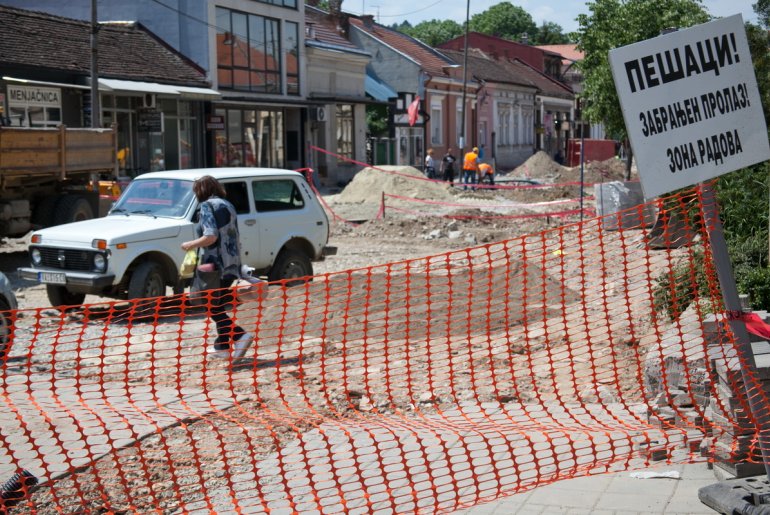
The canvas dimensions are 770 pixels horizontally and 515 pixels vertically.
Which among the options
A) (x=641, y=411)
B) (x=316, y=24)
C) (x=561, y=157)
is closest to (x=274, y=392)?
(x=641, y=411)

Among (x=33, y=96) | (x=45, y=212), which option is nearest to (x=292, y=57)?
(x=33, y=96)

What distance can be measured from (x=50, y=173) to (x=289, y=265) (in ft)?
21.4

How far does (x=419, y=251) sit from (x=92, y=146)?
22.0ft

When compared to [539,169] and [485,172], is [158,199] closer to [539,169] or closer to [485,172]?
[485,172]

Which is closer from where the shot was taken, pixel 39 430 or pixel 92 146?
pixel 39 430

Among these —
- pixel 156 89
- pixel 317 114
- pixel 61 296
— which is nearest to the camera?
pixel 61 296

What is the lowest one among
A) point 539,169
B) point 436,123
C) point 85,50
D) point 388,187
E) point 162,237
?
point 162,237

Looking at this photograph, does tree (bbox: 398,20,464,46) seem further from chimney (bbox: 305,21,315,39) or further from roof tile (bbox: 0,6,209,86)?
roof tile (bbox: 0,6,209,86)

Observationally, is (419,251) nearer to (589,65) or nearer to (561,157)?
(589,65)

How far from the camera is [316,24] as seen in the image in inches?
1759

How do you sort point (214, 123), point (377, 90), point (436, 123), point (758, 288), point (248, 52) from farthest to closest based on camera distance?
point (436, 123), point (377, 90), point (248, 52), point (214, 123), point (758, 288)

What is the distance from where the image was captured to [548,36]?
117 meters

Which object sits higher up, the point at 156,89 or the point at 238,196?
the point at 156,89

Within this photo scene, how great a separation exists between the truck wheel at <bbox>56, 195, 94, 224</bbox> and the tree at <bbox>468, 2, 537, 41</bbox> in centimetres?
9927
